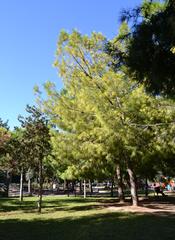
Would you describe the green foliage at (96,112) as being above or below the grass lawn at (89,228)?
above

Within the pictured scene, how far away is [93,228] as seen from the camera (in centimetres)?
1362

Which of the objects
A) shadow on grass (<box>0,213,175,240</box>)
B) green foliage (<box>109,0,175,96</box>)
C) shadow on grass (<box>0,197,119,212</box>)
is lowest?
shadow on grass (<box>0,213,175,240</box>)

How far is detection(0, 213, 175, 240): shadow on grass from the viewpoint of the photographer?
39.2 ft

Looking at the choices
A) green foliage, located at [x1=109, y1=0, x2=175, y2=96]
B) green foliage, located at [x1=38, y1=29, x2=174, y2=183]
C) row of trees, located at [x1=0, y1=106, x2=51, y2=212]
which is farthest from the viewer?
row of trees, located at [x1=0, y1=106, x2=51, y2=212]

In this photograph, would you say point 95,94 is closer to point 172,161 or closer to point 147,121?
point 147,121

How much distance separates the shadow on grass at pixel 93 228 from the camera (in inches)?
471

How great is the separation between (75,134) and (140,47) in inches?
625

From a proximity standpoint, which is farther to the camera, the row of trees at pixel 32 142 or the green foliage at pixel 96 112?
the row of trees at pixel 32 142

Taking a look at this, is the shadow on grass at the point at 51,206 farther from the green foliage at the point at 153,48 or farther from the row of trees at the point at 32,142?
the green foliage at the point at 153,48

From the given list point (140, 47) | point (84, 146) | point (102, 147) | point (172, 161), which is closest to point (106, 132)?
point (102, 147)

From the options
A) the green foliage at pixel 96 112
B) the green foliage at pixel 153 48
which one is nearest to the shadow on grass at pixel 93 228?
the green foliage at pixel 96 112

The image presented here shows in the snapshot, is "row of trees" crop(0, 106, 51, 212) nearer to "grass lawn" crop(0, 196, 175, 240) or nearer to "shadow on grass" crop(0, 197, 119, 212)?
"shadow on grass" crop(0, 197, 119, 212)

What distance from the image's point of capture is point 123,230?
1312 centimetres

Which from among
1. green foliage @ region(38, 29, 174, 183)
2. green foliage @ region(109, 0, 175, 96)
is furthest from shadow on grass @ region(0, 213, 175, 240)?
green foliage @ region(109, 0, 175, 96)
